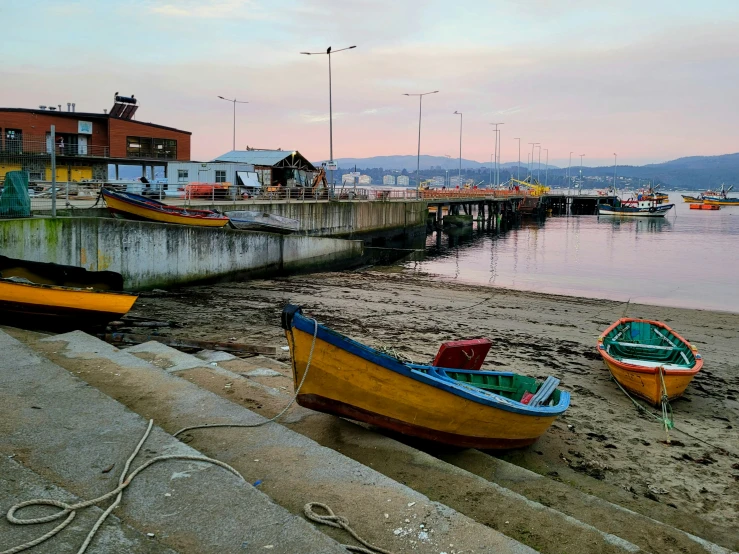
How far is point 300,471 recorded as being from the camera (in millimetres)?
5035

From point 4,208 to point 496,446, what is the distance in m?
14.4

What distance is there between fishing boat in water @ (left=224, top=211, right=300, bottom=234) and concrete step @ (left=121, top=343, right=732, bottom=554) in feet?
52.8

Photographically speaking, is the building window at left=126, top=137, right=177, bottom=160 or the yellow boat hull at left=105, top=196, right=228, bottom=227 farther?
the building window at left=126, top=137, right=177, bottom=160

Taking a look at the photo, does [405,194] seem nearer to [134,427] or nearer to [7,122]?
[7,122]

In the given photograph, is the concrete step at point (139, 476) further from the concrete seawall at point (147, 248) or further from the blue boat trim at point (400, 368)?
the concrete seawall at point (147, 248)

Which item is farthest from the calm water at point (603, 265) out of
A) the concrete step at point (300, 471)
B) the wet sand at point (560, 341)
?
the concrete step at point (300, 471)

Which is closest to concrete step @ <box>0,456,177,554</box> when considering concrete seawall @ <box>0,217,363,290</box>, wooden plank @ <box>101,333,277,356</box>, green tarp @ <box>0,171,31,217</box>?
wooden plank @ <box>101,333,277,356</box>

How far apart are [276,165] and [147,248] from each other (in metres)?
25.5

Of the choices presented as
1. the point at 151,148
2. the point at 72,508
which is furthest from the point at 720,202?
the point at 72,508

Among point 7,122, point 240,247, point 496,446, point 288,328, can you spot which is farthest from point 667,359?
point 7,122

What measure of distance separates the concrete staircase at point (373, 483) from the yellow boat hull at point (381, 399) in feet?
0.99

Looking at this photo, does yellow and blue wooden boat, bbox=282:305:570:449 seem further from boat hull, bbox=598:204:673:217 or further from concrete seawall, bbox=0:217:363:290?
boat hull, bbox=598:204:673:217

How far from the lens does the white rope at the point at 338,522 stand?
393 cm

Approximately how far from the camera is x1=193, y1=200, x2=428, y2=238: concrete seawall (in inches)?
1158
